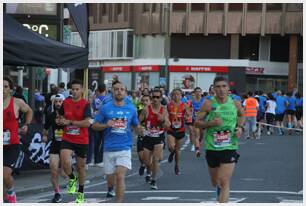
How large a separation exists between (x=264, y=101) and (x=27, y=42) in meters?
22.4

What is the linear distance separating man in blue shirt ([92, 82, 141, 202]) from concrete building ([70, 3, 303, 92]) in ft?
156

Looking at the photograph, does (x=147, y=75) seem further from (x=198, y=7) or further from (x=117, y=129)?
(x=117, y=129)

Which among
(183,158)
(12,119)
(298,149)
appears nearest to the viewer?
(12,119)

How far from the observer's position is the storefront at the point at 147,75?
61625mm

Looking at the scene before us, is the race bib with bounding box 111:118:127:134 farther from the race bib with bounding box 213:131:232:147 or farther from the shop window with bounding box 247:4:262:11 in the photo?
the shop window with bounding box 247:4:262:11

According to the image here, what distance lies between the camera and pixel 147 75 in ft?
205

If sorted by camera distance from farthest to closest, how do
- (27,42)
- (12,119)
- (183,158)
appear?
(183,158)
(27,42)
(12,119)

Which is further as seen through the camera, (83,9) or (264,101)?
(264,101)

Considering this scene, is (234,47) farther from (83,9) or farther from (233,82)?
(83,9)

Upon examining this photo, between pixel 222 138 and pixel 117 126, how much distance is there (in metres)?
1.38

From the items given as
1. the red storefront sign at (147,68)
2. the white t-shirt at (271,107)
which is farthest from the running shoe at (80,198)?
the red storefront sign at (147,68)

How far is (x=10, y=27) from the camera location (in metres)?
13.1

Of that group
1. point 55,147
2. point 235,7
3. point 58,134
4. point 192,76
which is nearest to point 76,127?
point 58,134

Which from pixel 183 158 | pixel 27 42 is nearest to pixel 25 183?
pixel 27 42
